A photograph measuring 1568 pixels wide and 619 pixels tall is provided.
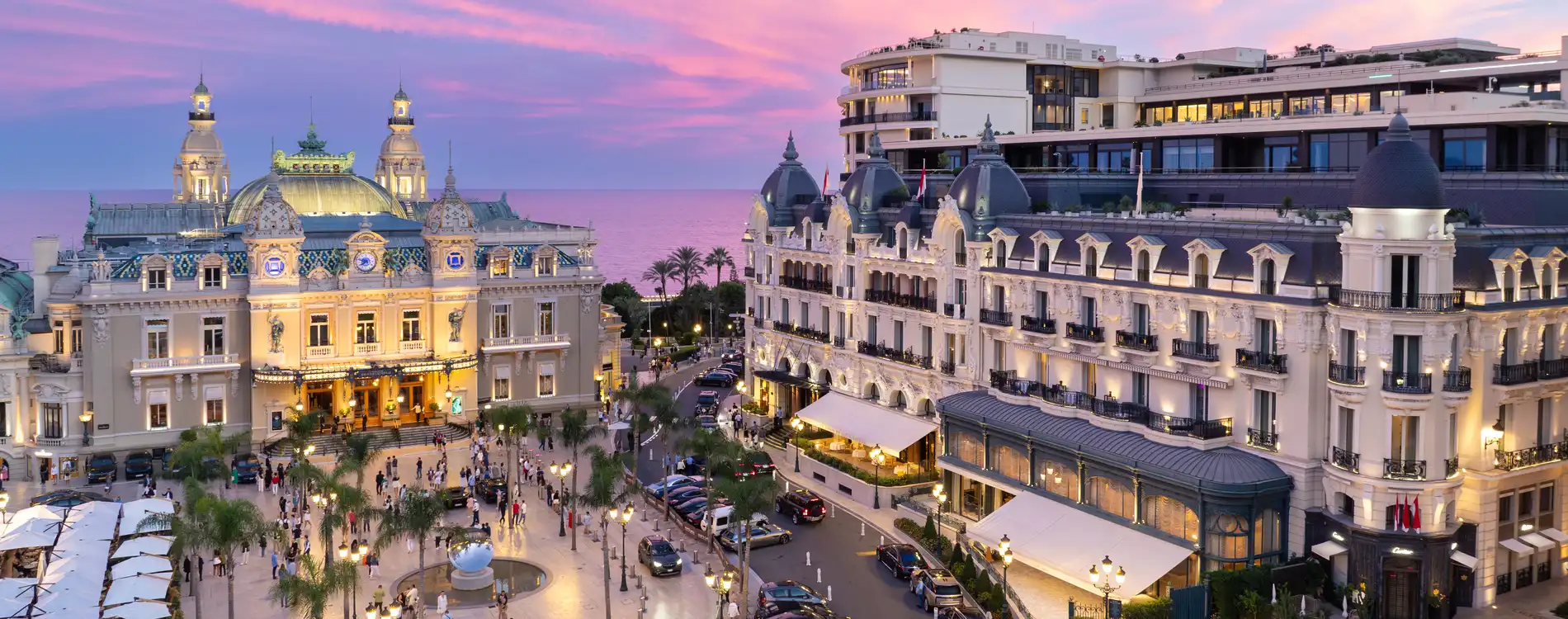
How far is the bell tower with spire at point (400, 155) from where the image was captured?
4070 inches

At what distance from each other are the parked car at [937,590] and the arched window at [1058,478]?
6.24m

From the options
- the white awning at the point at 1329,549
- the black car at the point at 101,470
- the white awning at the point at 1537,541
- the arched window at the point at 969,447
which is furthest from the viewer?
the black car at the point at 101,470

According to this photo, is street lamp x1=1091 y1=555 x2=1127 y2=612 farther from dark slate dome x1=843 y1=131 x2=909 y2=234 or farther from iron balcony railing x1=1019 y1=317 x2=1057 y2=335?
dark slate dome x1=843 y1=131 x2=909 y2=234

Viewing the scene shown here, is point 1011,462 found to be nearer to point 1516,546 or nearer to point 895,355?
point 895,355

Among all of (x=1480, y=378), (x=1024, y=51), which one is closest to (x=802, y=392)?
(x=1024, y=51)

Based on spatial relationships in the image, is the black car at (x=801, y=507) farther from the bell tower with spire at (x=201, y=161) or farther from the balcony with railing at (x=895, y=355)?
the bell tower with spire at (x=201, y=161)

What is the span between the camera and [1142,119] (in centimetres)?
8662

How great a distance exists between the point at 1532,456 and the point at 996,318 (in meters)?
21.7

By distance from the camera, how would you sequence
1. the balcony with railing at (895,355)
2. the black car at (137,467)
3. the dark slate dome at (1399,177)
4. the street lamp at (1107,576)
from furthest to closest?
the black car at (137,467) → the balcony with railing at (895,355) → the street lamp at (1107,576) → the dark slate dome at (1399,177)

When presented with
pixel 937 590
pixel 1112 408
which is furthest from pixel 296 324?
pixel 1112 408

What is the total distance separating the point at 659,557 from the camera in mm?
50625

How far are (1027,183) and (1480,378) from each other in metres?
30.4

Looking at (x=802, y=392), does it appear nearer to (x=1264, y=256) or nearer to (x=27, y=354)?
(x=1264, y=256)

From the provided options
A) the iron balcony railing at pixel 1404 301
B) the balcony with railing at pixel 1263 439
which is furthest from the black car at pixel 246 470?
the iron balcony railing at pixel 1404 301
